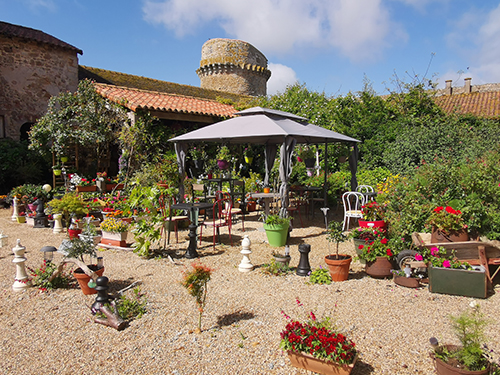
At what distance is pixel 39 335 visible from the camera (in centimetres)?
325

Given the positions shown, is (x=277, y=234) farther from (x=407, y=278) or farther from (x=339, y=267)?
(x=407, y=278)

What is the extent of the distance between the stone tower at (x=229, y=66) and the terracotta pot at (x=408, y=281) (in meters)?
19.6

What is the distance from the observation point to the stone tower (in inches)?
866

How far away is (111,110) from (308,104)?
23.5 ft

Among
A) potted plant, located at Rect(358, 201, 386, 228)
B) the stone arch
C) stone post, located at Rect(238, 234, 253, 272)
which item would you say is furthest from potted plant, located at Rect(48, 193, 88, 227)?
the stone arch

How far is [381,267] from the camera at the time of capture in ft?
14.5

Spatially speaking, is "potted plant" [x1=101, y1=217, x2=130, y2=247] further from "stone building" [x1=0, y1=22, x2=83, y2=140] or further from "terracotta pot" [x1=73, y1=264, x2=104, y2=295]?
"stone building" [x1=0, y1=22, x2=83, y2=140]

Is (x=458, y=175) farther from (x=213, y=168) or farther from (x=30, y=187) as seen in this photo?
(x=30, y=187)

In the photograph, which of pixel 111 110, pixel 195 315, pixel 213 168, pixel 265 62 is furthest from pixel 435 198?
pixel 265 62

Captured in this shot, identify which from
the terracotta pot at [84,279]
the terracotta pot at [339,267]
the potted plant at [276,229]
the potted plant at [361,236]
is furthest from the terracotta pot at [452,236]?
the terracotta pot at [84,279]

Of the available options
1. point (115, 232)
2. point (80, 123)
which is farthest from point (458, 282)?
point (80, 123)

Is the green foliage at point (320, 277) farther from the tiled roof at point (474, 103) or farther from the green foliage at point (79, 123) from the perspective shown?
the tiled roof at point (474, 103)

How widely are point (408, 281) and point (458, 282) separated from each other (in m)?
0.53

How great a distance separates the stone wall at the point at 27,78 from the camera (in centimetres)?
1187
